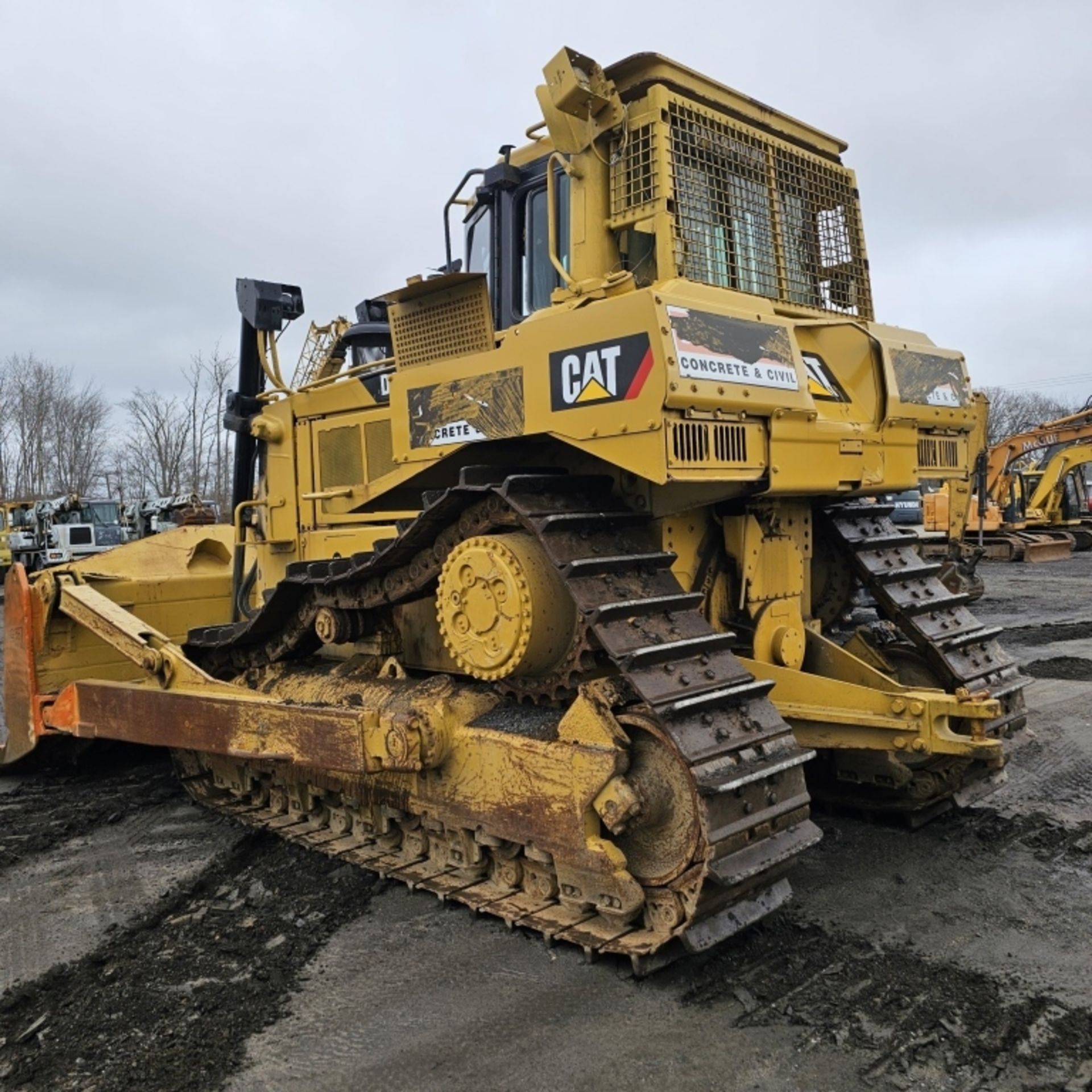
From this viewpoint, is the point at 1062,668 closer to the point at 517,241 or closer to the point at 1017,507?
the point at 517,241

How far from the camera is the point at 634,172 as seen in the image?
4.22m

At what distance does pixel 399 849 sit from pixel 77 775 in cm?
296

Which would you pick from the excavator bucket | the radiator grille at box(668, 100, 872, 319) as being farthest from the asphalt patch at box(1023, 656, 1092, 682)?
the excavator bucket

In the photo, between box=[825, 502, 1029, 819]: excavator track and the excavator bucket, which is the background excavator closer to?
the excavator bucket

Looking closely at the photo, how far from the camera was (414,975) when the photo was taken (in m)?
3.59

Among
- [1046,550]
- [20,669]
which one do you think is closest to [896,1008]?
[20,669]

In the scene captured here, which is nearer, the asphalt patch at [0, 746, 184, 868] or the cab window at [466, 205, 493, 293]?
the cab window at [466, 205, 493, 293]

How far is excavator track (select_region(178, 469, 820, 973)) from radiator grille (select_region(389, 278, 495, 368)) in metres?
0.60

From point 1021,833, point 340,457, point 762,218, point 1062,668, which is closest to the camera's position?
point 762,218

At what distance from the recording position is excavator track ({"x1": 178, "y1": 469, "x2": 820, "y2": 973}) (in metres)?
3.30

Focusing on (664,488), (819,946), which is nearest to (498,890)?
(819,946)

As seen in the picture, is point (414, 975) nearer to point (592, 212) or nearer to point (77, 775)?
point (592, 212)

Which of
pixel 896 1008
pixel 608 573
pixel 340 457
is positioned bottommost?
pixel 896 1008

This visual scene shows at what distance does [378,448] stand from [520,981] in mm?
2769
